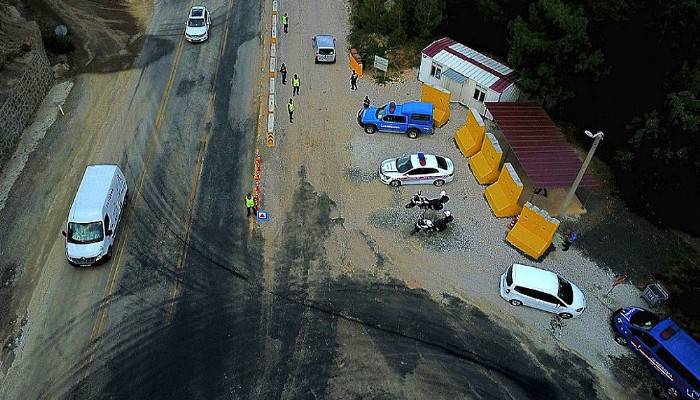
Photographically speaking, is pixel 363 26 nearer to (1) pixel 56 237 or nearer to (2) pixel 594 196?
(2) pixel 594 196

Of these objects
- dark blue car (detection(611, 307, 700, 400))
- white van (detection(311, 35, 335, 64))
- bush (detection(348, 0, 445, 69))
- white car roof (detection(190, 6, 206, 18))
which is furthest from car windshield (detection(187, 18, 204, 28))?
dark blue car (detection(611, 307, 700, 400))

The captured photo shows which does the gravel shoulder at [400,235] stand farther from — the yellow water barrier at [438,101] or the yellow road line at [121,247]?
the yellow road line at [121,247]

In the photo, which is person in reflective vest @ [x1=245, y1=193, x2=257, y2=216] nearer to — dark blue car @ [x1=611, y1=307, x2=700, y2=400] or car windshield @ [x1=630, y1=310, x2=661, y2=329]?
dark blue car @ [x1=611, y1=307, x2=700, y2=400]

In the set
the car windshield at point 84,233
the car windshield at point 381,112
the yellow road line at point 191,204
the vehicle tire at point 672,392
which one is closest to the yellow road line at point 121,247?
the car windshield at point 84,233

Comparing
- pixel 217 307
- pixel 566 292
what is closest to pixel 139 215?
pixel 217 307

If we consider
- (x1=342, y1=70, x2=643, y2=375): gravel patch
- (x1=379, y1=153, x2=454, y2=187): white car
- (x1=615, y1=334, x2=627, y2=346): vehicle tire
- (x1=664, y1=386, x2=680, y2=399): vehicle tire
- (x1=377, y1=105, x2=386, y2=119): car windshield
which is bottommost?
(x1=664, y1=386, x2=680, y2=399): vehicle tire

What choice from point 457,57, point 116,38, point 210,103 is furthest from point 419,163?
point 116,38
